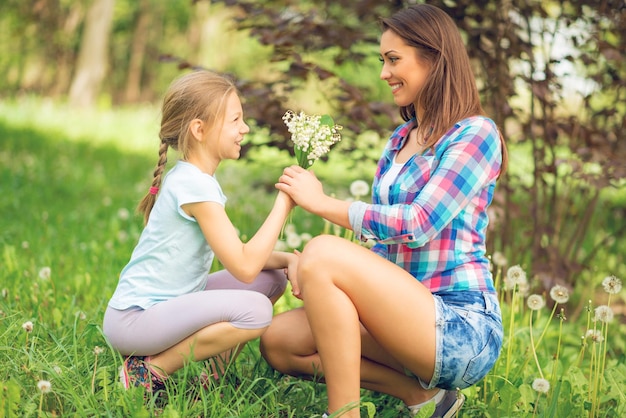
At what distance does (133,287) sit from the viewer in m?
2.18

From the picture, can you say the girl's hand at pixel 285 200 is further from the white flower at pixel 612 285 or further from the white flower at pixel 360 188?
the white flower at pixel 612 285

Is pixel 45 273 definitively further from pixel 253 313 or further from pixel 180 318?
pixel 253 313

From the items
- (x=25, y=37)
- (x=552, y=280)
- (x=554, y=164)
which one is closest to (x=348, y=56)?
(x=554, y=164)

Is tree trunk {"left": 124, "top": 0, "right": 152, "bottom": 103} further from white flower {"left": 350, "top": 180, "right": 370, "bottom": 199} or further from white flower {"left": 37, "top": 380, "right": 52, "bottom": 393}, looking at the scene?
white flower {"left": 37, "top": 380, "right": 52, "bottom": 393}

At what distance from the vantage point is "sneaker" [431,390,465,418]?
2223mm

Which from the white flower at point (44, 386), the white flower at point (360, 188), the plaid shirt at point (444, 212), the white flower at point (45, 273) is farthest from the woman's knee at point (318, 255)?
the white flower at point (45, 273)

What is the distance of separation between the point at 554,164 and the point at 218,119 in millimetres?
1973

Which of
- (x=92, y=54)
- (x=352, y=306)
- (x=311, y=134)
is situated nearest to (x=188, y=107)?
(x=311, y=134)

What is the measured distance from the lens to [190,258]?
7.16ft

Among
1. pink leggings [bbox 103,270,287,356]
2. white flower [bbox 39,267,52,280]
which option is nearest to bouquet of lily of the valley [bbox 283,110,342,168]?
pink leggings [bbox 103,270,287,356]

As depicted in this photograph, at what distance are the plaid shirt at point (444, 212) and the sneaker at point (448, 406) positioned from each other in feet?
1.16

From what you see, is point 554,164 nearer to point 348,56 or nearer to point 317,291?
point 348,56

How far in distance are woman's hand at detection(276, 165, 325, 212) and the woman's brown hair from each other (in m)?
0.37

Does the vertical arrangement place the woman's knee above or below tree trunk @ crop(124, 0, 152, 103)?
above
